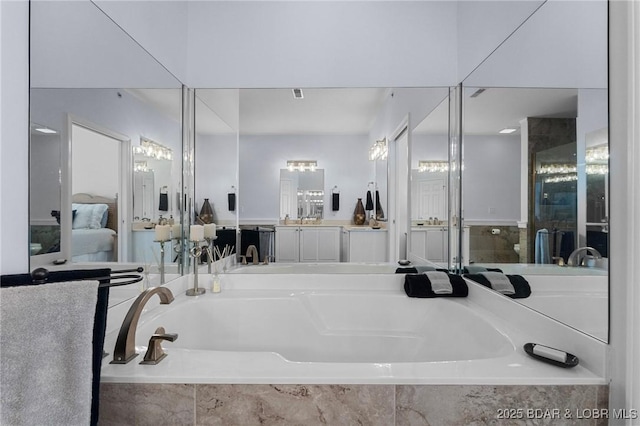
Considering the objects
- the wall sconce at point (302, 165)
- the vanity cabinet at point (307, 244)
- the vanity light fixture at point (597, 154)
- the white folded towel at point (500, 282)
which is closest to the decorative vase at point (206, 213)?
the vanity cabinet at point (307, 244)

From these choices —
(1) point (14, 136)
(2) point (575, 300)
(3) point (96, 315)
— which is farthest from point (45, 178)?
(2) point (575, 300)

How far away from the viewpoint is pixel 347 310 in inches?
74.1

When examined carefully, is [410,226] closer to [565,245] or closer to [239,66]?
[565,245]

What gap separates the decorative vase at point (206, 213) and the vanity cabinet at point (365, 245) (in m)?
0.90

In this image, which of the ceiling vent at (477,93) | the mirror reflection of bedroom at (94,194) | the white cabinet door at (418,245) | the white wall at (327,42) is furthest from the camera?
the white cabinet door at (418,245)

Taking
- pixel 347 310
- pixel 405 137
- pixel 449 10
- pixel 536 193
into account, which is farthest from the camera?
pixel 405 137

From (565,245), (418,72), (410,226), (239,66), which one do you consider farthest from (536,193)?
(239,66)

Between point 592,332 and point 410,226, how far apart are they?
1.19 m

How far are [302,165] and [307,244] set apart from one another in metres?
0.54

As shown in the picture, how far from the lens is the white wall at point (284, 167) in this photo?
84.6 inches

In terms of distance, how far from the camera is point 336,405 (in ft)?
3.22

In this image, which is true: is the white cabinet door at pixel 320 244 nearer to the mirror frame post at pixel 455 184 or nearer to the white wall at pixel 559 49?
the mirror frame post at pixel 455 184

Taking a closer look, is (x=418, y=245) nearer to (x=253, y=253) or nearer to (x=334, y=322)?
(x=334, y=322)

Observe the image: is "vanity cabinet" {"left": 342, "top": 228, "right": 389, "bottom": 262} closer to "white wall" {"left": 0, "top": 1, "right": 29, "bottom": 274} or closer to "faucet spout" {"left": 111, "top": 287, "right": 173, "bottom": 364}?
"faucet spout" {"left": 111, "top": 287, "right": 173, "bottom": 364}
